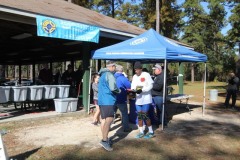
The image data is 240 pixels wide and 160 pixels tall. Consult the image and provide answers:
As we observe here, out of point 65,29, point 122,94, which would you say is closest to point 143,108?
point 122,94

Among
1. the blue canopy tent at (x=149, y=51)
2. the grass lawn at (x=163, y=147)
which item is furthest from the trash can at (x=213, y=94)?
the grass lawn at (x=163, y=147)

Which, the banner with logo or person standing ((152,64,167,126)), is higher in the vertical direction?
the banner with logo

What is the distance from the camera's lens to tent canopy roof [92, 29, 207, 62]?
7.51 metres

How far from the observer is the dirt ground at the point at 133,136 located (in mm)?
5640

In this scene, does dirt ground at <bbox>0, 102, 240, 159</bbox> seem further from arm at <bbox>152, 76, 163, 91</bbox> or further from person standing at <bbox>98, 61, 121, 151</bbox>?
arm at <bbox>152, 76, 163, 91</bbox>

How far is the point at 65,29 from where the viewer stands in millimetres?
8914

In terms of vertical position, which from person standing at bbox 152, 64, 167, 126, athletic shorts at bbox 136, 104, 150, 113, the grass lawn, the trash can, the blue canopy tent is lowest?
the grass lawn

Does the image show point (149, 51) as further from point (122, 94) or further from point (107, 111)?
point (107, 111)

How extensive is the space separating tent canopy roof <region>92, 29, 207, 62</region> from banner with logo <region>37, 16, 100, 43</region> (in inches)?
29.2

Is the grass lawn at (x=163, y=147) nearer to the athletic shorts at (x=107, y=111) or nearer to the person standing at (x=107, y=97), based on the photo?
the person standing at (x=107, y=97)

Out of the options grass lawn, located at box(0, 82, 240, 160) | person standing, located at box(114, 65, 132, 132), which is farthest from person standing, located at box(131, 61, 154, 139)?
grass lawn, located at box(0, 82, 240, 160)

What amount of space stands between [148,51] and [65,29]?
2923mm

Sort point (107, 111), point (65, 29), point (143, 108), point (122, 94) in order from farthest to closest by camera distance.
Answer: point (65, 29) → point (122, 94) → point (143, 108) → point (107, 111)

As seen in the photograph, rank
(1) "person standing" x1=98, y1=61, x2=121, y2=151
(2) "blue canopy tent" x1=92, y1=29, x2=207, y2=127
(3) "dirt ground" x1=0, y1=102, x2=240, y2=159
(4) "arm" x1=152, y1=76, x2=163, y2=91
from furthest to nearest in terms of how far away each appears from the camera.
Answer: (4) "arm" x1=152, y1=76, x2=163, y2=91 → (2) "blue canopy tent" x1=92, y1=29, x2=207, y2=127 → (3) "dirt ground" x1=0, y1=102, x2=240, y2=159 → (1) "person standing" x1=98, y1=61, x2=121, y2=151
